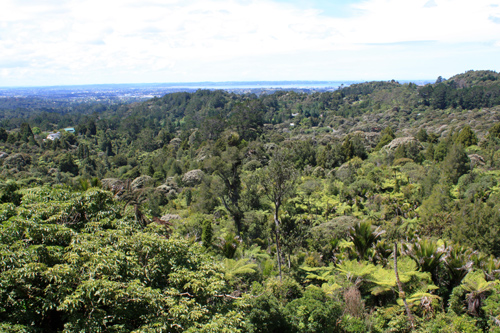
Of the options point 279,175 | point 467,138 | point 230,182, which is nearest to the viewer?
point 279,175

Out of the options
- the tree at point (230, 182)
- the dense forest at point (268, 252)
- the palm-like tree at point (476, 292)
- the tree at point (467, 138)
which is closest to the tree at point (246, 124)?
the dense forest at point (268, 252)

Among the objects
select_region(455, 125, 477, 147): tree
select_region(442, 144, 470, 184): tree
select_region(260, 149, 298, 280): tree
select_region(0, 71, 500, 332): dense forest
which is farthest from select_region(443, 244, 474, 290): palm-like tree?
select_region(455, 125, 477, 147): tree

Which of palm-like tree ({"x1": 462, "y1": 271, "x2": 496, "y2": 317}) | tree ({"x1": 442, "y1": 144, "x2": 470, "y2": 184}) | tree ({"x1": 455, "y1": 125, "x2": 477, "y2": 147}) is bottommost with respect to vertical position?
palm-like tree ({"x1": 462, "y1": 271, "x2": 496, "y2": 317})

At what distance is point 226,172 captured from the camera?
1895 centimetres

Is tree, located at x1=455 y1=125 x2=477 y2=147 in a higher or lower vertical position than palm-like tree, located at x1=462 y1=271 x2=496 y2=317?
higher

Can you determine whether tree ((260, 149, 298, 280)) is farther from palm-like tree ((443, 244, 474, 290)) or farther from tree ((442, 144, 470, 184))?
tree ((442, 144, 470, 184))

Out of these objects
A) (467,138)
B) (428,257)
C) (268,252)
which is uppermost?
(467,138)

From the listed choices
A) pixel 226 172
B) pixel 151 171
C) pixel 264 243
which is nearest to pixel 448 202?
pixel 264 243

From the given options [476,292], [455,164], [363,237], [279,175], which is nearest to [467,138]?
[455,164]

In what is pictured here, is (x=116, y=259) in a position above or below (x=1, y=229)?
below

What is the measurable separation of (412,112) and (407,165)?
52495 millimetres

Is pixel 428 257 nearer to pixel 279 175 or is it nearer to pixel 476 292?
pixel 476 292

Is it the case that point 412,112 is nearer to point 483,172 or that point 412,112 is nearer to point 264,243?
point 483,172

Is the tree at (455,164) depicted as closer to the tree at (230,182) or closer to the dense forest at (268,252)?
the dense forest at (268,252)
